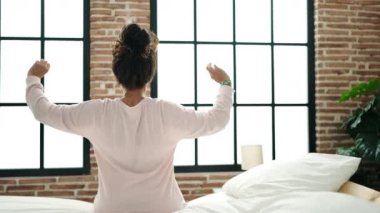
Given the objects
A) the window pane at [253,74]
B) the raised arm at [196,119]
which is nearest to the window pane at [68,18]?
the window pane at [253,74]

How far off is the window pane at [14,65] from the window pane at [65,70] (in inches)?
6.3

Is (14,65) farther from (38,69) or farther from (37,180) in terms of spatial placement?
(38,69)

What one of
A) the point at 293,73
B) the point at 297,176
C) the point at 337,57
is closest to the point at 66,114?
the point at 297,176

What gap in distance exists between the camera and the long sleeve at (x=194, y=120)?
1.40 m

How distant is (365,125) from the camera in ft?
11.9

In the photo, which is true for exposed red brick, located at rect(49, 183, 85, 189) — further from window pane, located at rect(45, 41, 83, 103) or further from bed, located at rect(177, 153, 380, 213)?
bed, located at rect(177, 153, 380, 213)

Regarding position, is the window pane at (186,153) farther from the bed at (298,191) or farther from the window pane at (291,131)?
the bed at (298,191)

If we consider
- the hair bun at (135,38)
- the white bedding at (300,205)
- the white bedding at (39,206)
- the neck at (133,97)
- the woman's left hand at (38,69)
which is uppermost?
the hair bun at (135,38)

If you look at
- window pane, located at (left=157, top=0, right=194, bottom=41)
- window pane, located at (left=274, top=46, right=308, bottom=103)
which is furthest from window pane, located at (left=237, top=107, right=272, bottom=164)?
window pane, located at (left=157, top=0, right=194, bottom=41)

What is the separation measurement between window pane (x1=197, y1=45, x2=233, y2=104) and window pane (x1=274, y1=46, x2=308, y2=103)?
0.54 metres

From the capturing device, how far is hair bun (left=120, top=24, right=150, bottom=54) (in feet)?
4.75

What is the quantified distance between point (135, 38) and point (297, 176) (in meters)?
1.50

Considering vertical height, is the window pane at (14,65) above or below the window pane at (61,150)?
above

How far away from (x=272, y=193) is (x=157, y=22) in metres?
2.17
